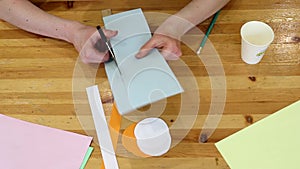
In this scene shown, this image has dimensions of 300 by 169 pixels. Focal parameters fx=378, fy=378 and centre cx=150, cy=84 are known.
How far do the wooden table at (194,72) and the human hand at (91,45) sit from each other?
0.03 metres

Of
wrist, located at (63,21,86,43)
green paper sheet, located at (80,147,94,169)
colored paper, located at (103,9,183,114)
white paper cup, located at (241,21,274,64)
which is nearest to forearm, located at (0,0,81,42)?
wrist, located at (63,21,86,43)

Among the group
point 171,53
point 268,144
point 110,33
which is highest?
point 110,33

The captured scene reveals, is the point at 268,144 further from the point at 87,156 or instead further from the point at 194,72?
the point at 87,156

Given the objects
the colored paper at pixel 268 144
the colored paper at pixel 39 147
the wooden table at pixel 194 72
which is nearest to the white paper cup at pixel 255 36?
the wooden table at pixel 194 72

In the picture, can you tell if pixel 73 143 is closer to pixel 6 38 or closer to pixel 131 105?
pixel 131 105

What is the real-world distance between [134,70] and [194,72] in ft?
0.48

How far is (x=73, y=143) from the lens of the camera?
0.82 metres

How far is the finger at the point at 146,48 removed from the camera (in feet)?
2.93

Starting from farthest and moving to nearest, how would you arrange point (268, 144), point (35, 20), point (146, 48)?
point (35, 20), point (146, 48), point (268, 144)

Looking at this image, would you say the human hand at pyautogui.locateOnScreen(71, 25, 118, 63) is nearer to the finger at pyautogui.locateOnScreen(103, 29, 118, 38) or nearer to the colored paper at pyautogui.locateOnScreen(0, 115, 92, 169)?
the finger at pyautogui.locateOnScreen(103, 29, 118, 38)

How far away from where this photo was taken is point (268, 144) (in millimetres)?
773

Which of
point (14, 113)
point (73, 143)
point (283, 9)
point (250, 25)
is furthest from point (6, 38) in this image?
point (283, 9)

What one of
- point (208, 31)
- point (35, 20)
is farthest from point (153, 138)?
point (35, 20)

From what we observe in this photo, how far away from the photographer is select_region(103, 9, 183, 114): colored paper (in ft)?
2.71
